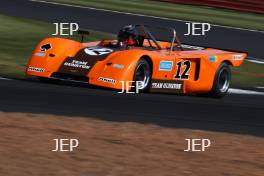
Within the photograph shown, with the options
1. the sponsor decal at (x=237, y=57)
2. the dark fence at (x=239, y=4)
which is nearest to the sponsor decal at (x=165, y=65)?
the sponsor decal at (x=237, y=57)

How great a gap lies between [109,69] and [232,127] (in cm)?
233

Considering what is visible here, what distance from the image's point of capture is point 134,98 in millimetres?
11094

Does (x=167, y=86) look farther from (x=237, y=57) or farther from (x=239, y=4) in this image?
(x=239, y=4)

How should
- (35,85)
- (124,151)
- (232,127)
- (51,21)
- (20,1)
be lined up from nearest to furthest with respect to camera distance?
(124,151)
(232,127)
(35,85)
(51,21)
(20,1)

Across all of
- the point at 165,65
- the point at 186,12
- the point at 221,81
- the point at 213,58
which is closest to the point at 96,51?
the point at 165,65

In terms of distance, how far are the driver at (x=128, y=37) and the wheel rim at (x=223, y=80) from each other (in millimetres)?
1482

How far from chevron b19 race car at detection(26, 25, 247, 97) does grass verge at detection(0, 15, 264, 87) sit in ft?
4.69

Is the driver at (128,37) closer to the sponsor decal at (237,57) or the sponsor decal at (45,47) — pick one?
the sponsor decal at (45,47)

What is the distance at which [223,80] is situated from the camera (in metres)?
12.7

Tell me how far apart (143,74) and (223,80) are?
1.72 meters

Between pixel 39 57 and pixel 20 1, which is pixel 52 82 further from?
pixel 20 1

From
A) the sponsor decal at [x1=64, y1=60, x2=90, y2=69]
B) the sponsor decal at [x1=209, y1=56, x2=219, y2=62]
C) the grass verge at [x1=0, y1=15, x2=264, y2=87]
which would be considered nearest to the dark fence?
the grass verge at [x1=0, y1=15, x2=264, y2=87]

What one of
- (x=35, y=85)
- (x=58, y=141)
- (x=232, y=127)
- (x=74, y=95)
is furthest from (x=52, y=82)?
(x=58, y=141)

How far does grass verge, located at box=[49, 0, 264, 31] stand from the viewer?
23.4 m
